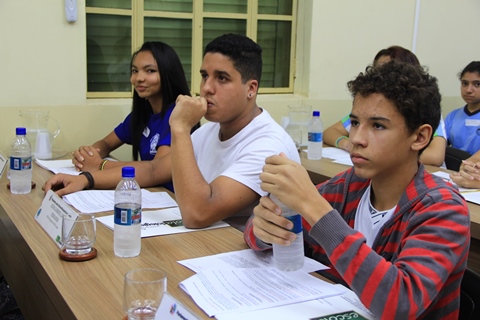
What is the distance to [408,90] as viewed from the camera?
1206mm

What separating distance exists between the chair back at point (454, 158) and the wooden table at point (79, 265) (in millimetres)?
1801

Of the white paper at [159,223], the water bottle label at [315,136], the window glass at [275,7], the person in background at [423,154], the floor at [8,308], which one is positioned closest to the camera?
the white paper at [159,223]

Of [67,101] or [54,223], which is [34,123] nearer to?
[67,101]

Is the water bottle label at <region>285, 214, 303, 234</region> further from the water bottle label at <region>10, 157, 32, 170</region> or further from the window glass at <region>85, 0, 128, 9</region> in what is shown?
the window glass at <region>85, 0, 128, 9</region>

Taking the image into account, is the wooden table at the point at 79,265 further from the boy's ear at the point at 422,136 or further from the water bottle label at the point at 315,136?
the water bottle label at the point at 315,136

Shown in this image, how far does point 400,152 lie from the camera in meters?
1.22

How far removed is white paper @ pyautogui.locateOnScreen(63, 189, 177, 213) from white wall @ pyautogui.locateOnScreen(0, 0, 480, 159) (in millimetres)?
1256

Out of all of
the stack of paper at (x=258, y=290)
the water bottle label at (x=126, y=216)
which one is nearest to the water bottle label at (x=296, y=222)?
the stack of paper at (x=258, y=290)

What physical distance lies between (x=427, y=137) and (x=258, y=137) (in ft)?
2.34

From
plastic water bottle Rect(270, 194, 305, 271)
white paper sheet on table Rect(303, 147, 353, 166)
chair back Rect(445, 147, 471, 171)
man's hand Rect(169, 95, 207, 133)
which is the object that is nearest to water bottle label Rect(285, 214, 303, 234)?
plastic water bottle Rect(270, 194, 305, 271)

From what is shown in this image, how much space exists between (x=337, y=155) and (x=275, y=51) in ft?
3.97

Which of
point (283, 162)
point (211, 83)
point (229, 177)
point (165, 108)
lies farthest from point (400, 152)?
point (165, 108)

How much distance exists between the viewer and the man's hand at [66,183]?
1.96 meters

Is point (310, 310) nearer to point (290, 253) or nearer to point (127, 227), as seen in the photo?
point (290, 253)
